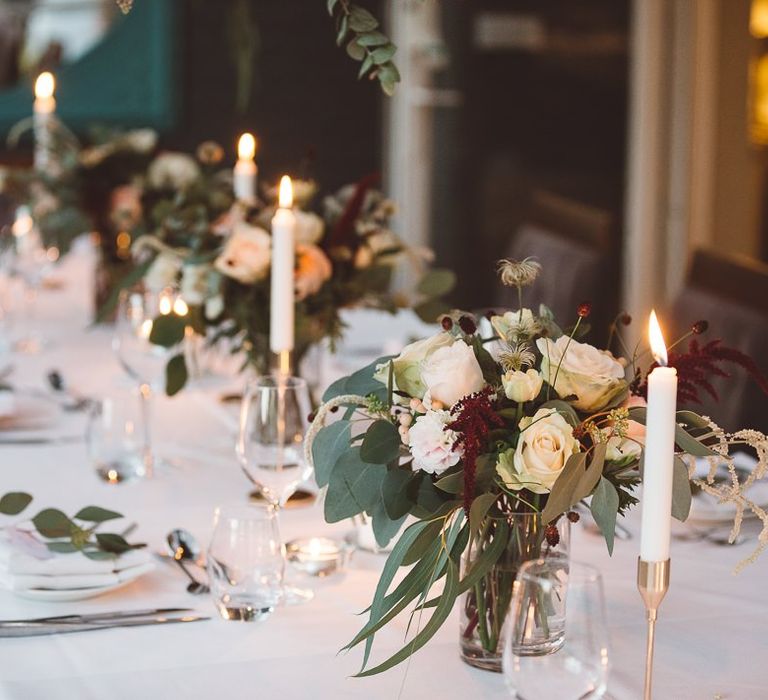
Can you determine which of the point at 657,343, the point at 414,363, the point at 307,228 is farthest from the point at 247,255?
the point at 657,343

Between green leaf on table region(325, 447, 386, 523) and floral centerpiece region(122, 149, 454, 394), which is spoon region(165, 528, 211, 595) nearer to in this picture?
green leaf on table region(325, 447, 386, 523)

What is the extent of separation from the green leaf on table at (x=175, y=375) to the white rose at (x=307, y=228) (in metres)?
0.25

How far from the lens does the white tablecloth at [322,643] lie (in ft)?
3.80

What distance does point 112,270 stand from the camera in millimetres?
2713

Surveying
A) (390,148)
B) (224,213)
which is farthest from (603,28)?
(224,213)

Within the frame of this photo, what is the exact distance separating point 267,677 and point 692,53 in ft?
11.1

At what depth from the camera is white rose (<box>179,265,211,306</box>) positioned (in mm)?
1894

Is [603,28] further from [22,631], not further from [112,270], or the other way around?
[22,631]

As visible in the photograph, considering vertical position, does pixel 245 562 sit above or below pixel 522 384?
below

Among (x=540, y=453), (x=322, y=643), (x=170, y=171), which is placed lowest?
(x=322, y=643)

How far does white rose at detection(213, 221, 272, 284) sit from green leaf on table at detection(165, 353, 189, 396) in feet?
0.47

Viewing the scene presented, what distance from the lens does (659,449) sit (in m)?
0.96

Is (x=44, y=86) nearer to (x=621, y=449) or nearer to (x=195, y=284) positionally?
(x=195, y=284)

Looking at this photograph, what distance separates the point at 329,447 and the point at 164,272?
84cm
